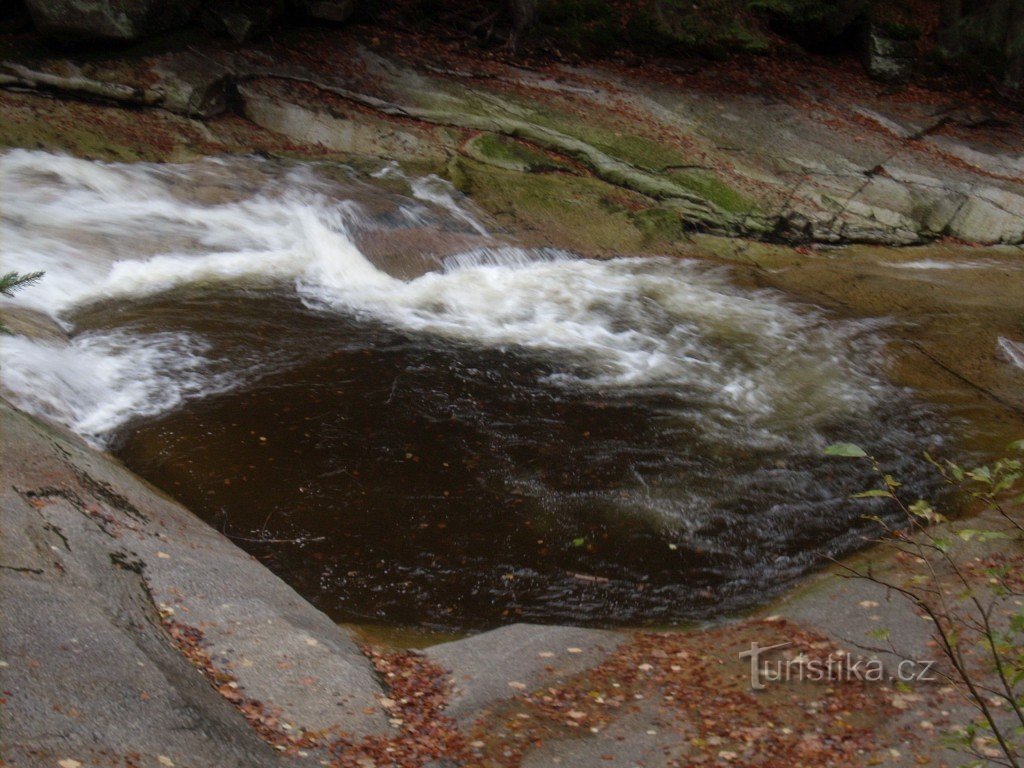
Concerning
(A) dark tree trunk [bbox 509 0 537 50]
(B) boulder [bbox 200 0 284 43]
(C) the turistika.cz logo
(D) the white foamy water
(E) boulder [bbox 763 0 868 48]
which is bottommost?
(D) the white foamy water

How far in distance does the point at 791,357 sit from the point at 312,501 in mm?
6182

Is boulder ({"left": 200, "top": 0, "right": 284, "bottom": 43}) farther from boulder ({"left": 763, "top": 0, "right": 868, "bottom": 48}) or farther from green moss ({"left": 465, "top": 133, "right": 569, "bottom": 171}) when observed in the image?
boulder ({"left": 763, "top": 0, "right": 868, "bottom": 48})

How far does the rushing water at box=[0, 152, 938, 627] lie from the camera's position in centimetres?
699

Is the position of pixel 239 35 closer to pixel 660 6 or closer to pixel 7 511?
pixel 660 6

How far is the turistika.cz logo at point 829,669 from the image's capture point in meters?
5.53

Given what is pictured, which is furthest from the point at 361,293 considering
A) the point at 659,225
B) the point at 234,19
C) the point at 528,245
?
the point at 234,19

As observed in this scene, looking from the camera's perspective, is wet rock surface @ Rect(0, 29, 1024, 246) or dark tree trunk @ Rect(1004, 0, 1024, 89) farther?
dark tree trunk @ Rect(1004, 0, 1024, 89)

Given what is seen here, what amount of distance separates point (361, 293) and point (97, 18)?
6.26 m

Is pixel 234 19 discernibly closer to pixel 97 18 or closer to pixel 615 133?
pixel 97 18

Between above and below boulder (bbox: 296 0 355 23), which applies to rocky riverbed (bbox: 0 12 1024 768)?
below

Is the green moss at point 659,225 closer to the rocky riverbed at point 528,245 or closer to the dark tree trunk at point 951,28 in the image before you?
the rocky riverbed at point 528,245

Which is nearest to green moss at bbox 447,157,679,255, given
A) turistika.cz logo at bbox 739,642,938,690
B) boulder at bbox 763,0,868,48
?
boulder at bbox 763,0,868,48

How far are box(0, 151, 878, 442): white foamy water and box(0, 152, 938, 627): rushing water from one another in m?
0.04

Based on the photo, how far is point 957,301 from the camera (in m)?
13.1
